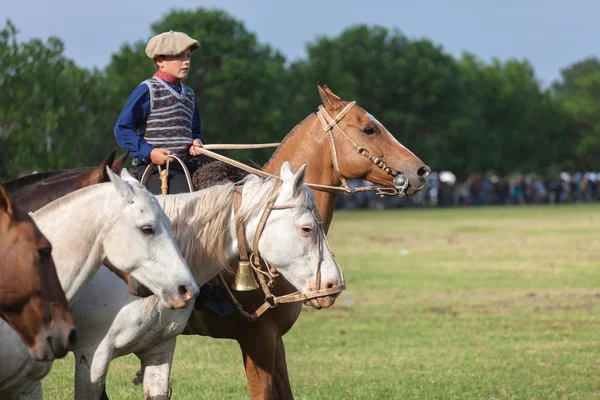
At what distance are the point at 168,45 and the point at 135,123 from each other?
0.69 metres

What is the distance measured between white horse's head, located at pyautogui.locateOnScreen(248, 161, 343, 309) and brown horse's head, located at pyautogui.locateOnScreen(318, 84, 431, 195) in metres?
1.59

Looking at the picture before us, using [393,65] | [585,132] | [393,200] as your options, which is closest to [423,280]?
[393,200]

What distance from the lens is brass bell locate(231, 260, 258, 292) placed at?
7.13 metres

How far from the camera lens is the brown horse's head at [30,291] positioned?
5059 millimetres

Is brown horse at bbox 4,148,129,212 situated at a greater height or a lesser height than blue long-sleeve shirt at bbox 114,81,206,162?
lesser

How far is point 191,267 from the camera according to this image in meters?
6.93

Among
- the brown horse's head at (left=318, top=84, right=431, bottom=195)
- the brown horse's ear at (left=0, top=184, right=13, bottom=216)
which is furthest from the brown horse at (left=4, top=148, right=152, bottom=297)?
the brown horse's head at (left=318, top=84, right=431, bottom=195)

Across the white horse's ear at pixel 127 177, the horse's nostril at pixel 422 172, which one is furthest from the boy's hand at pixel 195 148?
the horse's nostril at pixel 422 172

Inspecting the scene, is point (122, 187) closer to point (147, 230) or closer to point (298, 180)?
point (147, 230)

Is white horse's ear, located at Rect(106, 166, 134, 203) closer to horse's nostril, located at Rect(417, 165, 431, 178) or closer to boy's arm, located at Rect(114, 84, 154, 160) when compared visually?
boy's arm, located at Rect(114, 84, 154, 160)

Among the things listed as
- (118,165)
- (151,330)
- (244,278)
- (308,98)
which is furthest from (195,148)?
(308,98)

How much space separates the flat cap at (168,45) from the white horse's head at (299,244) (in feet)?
5.44

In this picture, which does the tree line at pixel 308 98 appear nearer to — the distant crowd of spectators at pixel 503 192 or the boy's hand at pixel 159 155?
the distant crowd of spectators at pixel 503 192

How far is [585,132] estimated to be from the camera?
96188mm
